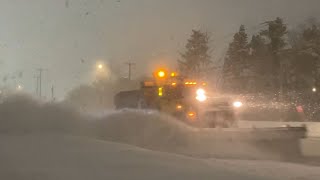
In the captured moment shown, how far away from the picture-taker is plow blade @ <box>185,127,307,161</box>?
18109 millimetres

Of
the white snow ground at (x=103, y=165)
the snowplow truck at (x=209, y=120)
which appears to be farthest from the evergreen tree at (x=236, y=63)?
the white snow ground at (x=103, y=165)

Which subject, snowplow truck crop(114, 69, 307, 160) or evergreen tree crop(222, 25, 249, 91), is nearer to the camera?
snowplow truck crop(114, 69, 307, 160)

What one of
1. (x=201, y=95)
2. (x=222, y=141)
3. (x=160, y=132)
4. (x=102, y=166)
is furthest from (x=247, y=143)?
(x=102, y=166)

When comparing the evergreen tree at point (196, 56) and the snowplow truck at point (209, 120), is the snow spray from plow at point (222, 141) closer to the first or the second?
the snowplow truck at point (209, 120)

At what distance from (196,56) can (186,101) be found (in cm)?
4848

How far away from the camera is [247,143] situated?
18.4 meters

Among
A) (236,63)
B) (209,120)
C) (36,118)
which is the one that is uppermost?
(236,63)

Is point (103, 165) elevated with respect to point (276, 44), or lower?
lower

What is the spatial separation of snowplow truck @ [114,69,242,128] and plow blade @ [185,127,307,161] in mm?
4359

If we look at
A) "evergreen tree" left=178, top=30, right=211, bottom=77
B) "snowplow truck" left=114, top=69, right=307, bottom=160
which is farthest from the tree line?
"snowplow truck" left=114, top=69, right=307, bottom=160

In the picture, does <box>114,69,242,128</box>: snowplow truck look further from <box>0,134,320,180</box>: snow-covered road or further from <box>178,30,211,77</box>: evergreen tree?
<box>178,30,211,77</box>: evergreen tree

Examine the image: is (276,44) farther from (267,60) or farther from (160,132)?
(160,132)

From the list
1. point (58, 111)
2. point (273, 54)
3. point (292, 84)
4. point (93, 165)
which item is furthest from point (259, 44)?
point (93, 165)

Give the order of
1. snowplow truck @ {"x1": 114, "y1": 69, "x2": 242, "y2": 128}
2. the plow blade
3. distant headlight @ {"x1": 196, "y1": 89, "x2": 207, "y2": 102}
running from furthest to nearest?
1. distant headlight @ {"x1": 196, "y1": 89, "x2": 207, "y2": 102}
2. snowplow truck @ {"x1": 114, "y1": 69, "x2": 242, "y2": 128}
3. the plow blade
